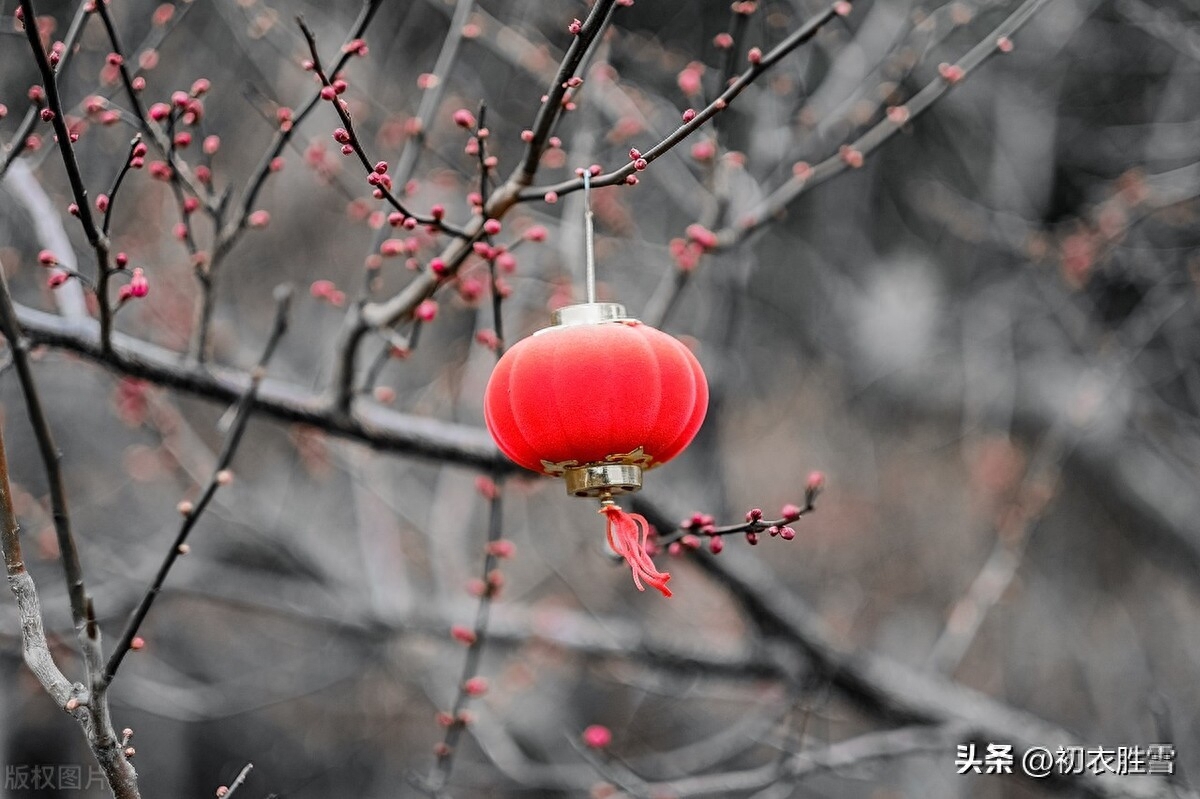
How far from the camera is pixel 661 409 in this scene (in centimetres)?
167

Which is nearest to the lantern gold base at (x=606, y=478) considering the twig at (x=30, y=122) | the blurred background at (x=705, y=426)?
the twig at (x=30, y=122)

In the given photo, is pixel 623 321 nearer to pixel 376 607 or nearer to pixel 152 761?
pixel 376 607

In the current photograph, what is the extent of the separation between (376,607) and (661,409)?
2.93m

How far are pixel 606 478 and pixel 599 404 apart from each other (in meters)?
0.14

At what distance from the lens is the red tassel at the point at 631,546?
1617 mm

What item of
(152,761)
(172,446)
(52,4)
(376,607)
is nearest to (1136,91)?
(376,607)

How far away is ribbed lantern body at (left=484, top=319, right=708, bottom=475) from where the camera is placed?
5.28ft

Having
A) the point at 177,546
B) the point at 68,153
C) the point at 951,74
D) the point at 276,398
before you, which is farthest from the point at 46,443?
the point at 951,74

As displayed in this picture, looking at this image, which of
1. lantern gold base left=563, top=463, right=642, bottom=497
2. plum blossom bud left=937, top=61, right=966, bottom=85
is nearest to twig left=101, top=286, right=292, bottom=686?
lantern gold base left=563, top=463, right=642, bottom=497

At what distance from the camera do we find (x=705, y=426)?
375 cm

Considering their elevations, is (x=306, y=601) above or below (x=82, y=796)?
above

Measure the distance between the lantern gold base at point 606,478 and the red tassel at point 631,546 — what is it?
4 cm

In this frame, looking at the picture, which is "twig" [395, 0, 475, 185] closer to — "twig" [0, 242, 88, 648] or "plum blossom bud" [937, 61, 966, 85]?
"plum blossom bud" [937, 61, 966, 85]

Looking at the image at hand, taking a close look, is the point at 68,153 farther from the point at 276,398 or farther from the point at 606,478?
the point at 276,398
